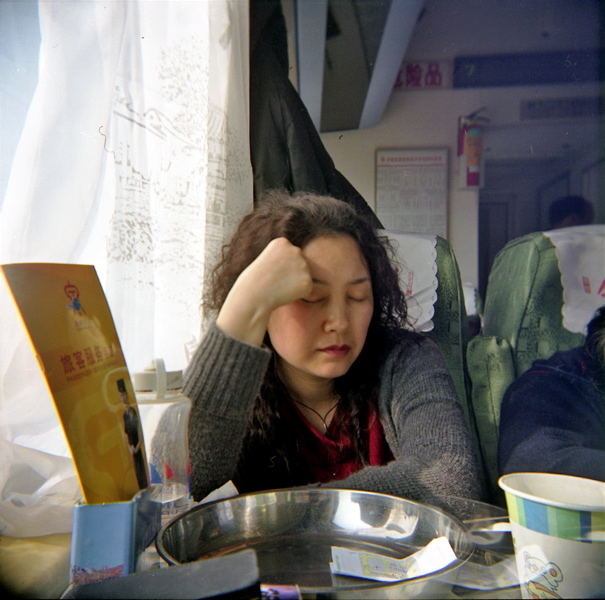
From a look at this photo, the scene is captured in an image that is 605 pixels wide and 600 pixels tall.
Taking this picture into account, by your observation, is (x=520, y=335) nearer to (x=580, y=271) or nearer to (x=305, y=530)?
(x=580, y=271)

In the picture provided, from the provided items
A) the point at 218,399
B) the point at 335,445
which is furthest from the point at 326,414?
the point at 218,399

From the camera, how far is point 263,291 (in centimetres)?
64

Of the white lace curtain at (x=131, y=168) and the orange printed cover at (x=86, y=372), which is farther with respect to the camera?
the white lace curtain at (x=131, y=168)

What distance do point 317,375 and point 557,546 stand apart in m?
0.51

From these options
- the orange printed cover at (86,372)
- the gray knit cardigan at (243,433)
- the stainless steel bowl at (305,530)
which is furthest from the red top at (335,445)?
the orange printed cover at (86,372)

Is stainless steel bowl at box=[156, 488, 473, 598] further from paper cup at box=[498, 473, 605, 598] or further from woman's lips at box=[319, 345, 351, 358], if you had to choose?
woman's lips at box=[319, 345, 351, 358]

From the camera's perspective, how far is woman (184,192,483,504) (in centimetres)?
62

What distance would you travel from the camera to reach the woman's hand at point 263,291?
2.07ft

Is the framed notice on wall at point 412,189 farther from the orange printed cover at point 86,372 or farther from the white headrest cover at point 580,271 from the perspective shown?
the orange printed cover at point 86,372

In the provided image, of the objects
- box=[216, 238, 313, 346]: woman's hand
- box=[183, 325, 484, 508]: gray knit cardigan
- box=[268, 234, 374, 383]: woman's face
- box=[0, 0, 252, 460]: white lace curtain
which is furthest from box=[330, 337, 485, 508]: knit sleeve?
box=[0, 0, 252, 460]: white lace curtain

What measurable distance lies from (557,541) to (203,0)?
2.92ft

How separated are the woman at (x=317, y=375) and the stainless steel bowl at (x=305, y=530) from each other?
5 centimetres

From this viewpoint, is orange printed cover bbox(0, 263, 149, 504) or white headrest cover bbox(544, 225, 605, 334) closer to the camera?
orange printed cover bbox(0, 263, 149, 504)

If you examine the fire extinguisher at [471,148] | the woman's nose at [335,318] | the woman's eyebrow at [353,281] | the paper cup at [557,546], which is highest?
the fire extinguisher at [471,148]
